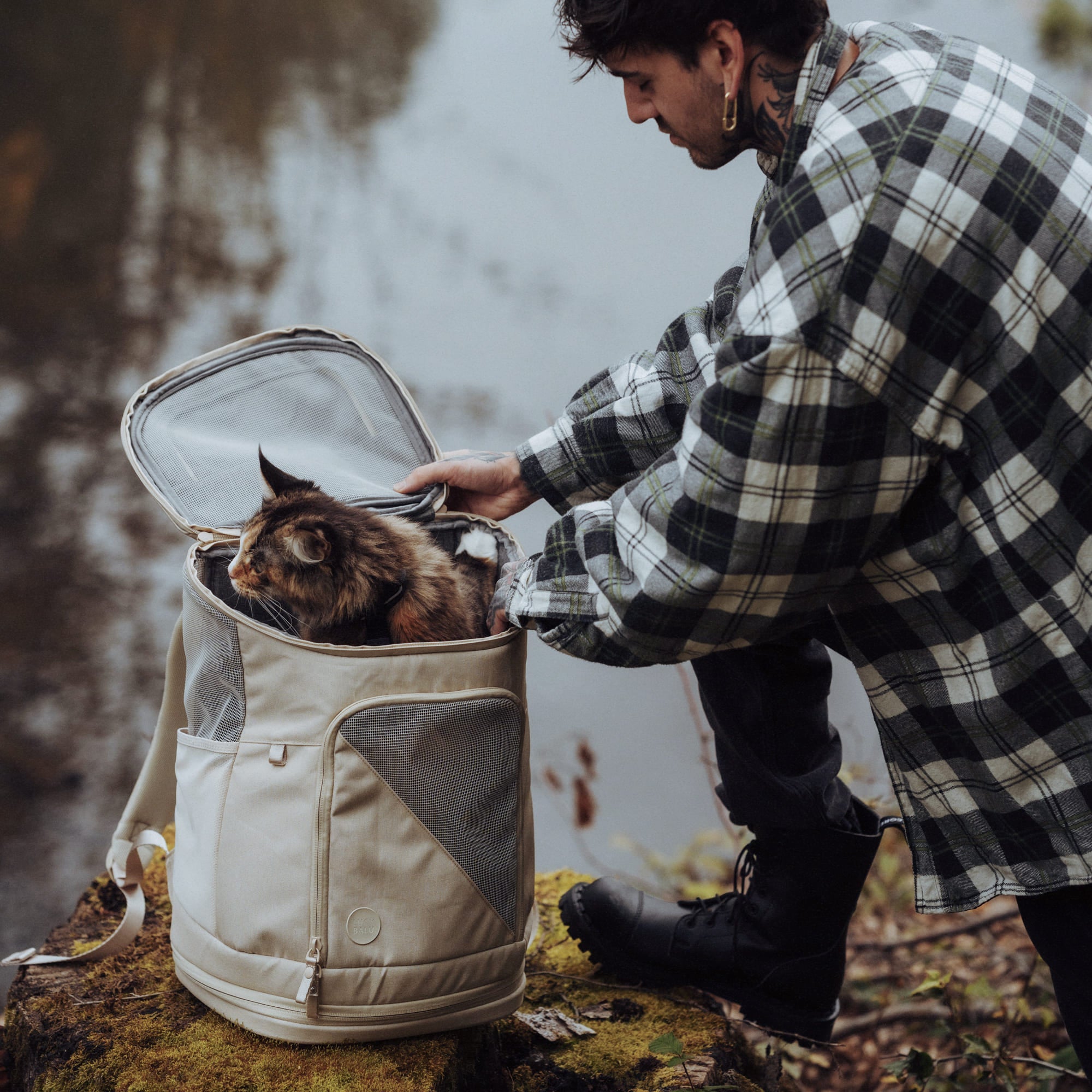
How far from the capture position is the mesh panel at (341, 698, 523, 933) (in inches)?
49.2

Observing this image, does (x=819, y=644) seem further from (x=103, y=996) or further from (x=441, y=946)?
(x=103, y=996)

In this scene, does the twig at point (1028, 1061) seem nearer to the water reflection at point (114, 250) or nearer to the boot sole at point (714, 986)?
the boot sole at point (714, 986)

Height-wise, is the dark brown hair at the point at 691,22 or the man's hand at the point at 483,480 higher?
the dark brown hair at the point at 691,22

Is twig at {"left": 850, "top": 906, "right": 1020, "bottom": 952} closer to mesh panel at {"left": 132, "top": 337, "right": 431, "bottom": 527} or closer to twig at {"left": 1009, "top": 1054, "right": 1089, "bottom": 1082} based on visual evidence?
twig at {"left": 1009, "top": 1054, "right": 1089, "bottom": 1082}

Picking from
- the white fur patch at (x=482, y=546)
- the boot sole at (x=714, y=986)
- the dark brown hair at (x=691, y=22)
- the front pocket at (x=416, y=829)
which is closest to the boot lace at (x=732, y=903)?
the boot sole at (x=714, y=986)

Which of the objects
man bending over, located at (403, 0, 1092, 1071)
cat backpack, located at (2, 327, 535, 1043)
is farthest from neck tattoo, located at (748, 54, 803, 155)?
cat backpack, located at (2, 327, 535, 1043)

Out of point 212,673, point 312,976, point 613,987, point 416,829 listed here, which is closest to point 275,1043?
point 312,976

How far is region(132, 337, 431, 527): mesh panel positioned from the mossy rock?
80 centimetres

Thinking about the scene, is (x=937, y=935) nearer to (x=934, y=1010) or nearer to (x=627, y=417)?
(x=934, y=1010)

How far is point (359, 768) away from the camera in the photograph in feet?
4.09

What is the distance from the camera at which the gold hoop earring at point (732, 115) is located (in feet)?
3.82

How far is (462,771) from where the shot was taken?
1.31 metres

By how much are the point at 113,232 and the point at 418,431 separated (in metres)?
3.30

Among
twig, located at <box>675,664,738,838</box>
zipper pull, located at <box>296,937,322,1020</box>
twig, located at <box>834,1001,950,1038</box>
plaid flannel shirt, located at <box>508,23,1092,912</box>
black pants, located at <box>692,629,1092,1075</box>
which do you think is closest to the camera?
plaid flannel shirt, located at <box>508,23,1092,912</box>
